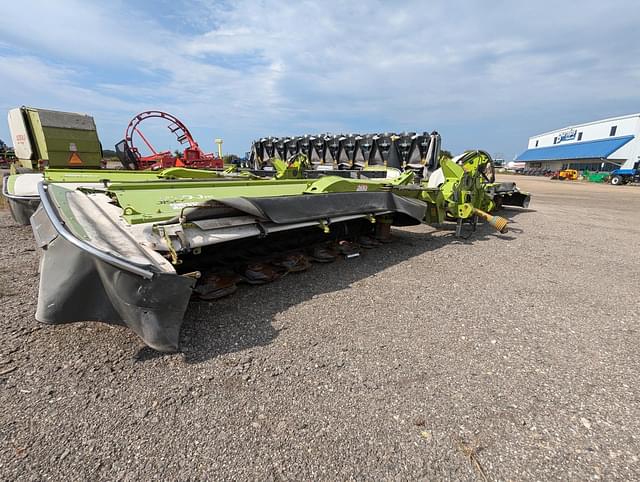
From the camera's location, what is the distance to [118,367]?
6.77 ft

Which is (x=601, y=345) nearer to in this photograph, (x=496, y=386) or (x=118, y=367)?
(x=496, y=386)

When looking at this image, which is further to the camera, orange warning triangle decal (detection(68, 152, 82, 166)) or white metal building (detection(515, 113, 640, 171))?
white metal building (detection(515, 113, 640, 171))

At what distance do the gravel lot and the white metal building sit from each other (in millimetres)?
44694

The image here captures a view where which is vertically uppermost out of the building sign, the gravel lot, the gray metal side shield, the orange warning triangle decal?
the building sign

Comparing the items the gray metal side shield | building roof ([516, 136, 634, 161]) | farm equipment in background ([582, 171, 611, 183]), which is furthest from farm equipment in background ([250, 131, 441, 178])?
building roof ([516, 136, 634, 161])

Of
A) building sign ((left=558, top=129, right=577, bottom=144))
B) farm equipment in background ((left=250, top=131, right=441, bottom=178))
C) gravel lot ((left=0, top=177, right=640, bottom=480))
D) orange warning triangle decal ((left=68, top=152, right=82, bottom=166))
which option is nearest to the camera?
gravel lot ((left=0, top=177, right=640, bottom=480))

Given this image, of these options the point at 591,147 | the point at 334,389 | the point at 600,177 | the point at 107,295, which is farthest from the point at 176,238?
the point at 591,147

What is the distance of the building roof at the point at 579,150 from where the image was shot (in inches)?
1847

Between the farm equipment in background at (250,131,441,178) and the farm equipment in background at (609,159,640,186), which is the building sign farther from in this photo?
the farm equipment in background at (250,131,441,178)

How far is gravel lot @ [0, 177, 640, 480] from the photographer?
60.4 inches

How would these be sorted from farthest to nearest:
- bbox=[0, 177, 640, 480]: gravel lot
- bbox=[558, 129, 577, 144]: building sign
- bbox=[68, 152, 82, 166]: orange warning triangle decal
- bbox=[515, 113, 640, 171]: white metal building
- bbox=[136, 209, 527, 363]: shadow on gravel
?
bbox=[558, 129, 577, 144]: building sign, bbox=[515, 113, 640, 171]: white metal building, bbox=[68, 152, 82, 166]: orange warning triangle decal, bbox=[136, 209, 527, 363]: shadow on gravel, bbox=[0, 177, 640, 480]: gravel lot

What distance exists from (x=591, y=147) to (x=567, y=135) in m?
12.7

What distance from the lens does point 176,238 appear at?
239 centimetres

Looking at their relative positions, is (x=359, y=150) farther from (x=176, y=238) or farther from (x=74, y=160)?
(x=176, y=238)
